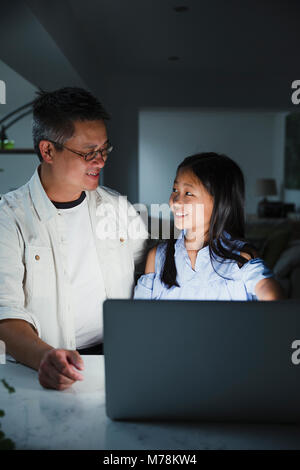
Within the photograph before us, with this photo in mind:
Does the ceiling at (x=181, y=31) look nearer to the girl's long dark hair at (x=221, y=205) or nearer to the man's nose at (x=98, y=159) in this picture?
the man's nose at (x=98, y=159)

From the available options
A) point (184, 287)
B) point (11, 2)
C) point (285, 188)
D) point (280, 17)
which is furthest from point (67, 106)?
point (285, 188)

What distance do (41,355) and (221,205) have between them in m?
0.70

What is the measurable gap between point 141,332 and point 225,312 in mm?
142

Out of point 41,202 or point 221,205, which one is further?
point 41,202

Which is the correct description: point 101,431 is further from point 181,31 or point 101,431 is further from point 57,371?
point 181,31

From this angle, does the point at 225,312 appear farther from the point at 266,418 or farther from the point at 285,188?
the point at 285,188

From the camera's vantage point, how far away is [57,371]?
0.90 meters

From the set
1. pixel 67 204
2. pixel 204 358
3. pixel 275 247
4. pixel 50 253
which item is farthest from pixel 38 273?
pixel 275 247

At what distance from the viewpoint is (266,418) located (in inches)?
29.8

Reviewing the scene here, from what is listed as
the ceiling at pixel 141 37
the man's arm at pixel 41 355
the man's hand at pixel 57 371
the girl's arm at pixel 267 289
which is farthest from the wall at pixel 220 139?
the man's hand at pixel 57 371

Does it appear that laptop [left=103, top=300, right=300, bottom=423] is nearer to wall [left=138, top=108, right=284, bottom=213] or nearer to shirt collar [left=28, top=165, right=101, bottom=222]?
shirt collar [left=28, top=165, right=101, bottom=222]

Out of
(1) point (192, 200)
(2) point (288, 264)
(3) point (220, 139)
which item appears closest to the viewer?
(1) point (192, 200)

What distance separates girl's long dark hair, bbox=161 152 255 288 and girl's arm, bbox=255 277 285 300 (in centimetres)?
11

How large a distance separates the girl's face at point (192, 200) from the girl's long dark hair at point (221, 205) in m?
0.01
